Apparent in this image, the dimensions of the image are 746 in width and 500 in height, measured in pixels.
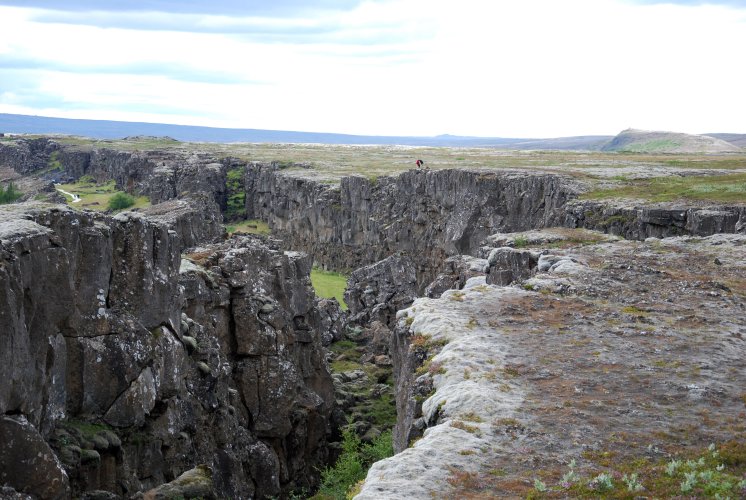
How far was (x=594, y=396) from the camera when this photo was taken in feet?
68.6

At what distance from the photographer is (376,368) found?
5259 cm

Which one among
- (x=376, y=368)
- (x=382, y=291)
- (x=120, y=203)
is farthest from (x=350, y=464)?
(x=120, y=203)

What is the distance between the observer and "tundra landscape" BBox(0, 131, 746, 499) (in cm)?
1798

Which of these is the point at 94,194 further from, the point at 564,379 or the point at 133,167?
the point at 564,379

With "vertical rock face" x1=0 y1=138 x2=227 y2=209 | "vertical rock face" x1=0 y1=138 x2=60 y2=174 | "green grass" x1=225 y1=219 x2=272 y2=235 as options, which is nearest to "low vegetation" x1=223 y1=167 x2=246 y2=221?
"vertical rock face" x1=0 y1=138 x2=227 y2=209

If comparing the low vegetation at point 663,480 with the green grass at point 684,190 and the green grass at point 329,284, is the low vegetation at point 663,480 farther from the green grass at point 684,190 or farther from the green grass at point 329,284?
the green grass at point 329,284

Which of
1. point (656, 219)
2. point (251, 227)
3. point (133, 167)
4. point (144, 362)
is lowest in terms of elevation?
point (251, 227)

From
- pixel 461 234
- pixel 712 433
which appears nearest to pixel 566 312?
pixel 712 433

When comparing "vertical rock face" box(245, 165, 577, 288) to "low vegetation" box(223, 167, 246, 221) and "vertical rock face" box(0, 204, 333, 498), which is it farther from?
"vertical rock face" box(0, 204, 333, 498)

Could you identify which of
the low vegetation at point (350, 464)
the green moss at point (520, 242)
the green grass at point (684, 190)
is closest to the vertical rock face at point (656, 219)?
the green grass at point (684, 190)

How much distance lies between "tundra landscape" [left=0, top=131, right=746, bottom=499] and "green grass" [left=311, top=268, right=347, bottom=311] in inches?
1009

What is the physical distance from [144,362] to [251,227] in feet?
321

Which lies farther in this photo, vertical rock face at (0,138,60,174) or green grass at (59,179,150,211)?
vertical rock face at (0,138,60,174)

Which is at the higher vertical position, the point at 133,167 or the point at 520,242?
the point at 520,242
